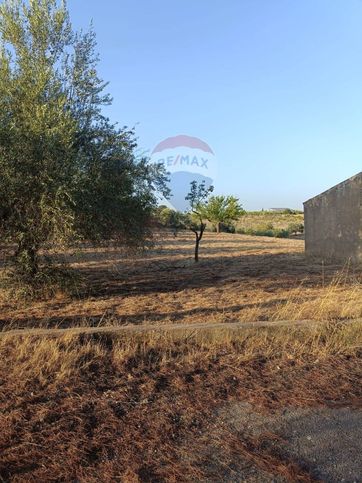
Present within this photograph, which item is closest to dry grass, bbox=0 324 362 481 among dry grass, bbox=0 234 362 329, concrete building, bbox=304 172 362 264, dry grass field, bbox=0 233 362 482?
dry grass field, bbox=0 233 362 482

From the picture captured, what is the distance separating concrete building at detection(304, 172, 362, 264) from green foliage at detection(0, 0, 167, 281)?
28.5 feet

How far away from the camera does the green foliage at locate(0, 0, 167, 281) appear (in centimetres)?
769

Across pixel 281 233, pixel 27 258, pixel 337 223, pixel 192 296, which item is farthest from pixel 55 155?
pixel 281 233

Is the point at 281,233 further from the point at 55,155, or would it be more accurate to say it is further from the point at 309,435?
the point at 309,435

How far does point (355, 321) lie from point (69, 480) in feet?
13.8

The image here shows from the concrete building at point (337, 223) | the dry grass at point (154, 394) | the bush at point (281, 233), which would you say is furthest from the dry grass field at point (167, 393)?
the bush at point (281, 233)

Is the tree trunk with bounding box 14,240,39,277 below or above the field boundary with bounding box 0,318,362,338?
above

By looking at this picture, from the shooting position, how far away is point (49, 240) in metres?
8.34

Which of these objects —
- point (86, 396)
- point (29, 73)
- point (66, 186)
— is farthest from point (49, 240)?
point (86, 396)

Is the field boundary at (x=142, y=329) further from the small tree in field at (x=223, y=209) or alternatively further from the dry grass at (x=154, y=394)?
the small tree in field at (x=223, y=209)

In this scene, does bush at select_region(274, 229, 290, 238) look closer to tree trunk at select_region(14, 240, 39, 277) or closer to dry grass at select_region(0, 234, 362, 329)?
dry grass at select_region(0, 234, 362, 329)

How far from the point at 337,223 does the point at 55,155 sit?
1249 centimetres

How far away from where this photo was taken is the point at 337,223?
55.9 ft

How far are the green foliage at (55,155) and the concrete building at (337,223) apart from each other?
8.70 m
